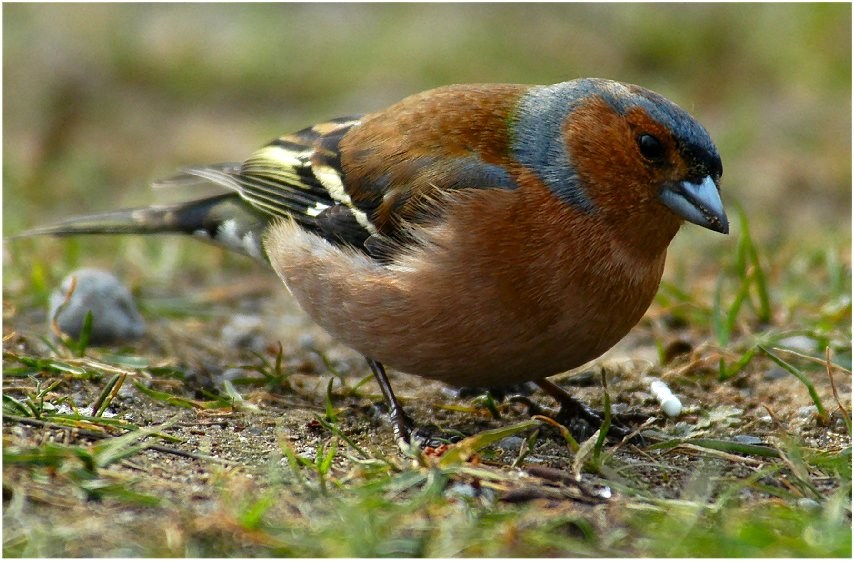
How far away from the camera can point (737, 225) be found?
23.3ft

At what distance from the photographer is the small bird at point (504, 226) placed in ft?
12.6

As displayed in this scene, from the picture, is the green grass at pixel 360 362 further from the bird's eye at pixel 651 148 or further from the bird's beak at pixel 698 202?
the bird's eye at pixel 651 148

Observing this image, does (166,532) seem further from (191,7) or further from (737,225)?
(191,7)

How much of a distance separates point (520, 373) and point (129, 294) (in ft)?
7.38

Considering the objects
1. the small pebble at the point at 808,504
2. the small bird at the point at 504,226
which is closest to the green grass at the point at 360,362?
the small pebble at the point at 808,504

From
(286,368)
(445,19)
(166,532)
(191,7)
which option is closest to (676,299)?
(286,368)

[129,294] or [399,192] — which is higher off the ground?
[399,192]

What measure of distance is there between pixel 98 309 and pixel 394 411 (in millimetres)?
1616

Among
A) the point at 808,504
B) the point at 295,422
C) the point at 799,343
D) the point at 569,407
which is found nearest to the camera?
the point at 808,504

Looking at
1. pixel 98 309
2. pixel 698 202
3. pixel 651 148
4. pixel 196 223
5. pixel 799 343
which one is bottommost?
pixel 98 309

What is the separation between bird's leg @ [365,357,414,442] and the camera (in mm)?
4133

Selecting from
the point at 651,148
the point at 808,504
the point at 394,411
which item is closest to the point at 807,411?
the point at 808,504

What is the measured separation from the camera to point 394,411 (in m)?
4.30

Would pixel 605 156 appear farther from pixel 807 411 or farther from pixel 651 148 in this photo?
pixel 807 411
